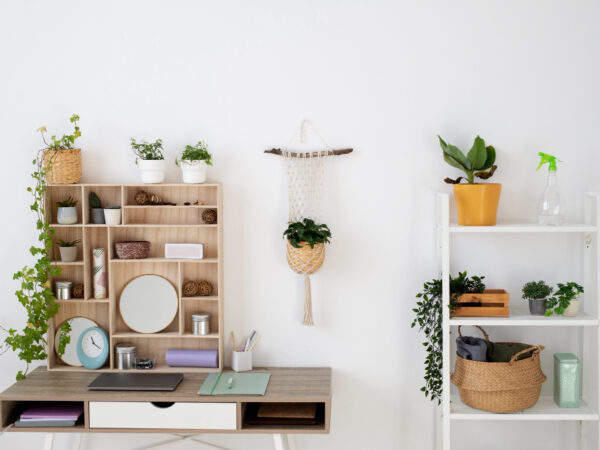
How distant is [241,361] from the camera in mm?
2729

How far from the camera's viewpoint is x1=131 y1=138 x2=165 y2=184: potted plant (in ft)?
8.80

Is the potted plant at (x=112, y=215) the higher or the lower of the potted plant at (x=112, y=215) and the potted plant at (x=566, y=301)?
the higher

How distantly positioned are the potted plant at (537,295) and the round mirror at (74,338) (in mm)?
1927

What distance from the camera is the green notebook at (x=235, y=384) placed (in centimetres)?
249

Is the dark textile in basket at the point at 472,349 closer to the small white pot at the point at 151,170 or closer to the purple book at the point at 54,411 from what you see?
the small white pot at the point at 151,170

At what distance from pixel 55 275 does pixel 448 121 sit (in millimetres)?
1863

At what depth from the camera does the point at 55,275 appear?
8.85 ft

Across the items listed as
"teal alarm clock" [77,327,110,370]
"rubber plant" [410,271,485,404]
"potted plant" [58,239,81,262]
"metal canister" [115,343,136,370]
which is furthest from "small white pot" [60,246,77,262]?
"rubber plant" [410,271,485,404]

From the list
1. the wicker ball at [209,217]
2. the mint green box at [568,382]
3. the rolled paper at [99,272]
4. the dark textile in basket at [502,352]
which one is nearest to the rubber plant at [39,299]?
the rolled paper at [99,272]

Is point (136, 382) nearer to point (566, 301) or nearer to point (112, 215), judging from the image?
point (112, 215)

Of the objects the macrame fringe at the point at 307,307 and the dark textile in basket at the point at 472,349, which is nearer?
the dark textile in basket at the point at 472,349

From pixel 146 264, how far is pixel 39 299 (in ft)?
1.56

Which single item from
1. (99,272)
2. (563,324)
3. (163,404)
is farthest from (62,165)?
(563,324)

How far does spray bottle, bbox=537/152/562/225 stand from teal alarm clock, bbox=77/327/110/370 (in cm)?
199
